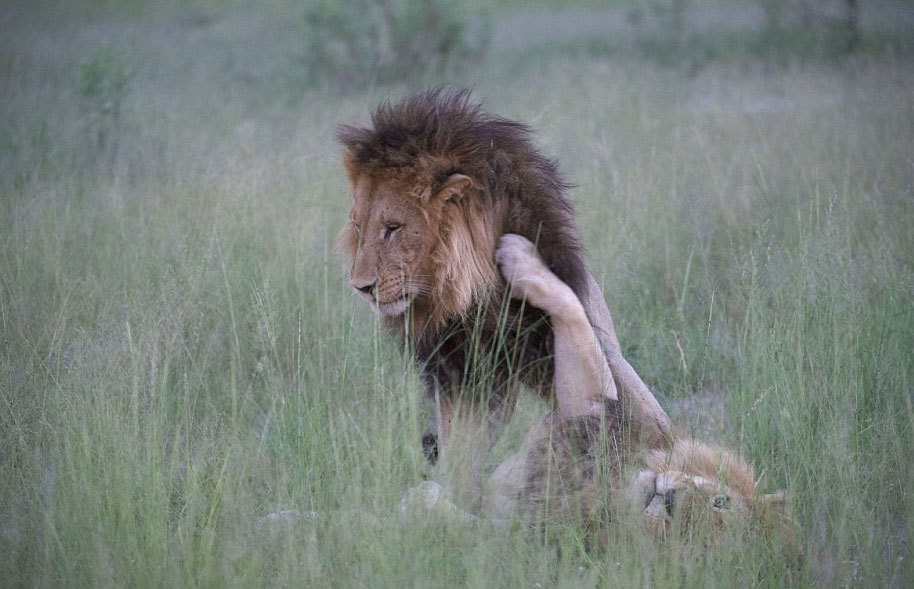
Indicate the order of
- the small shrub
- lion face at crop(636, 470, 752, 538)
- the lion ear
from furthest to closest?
the small shrub → the lion ear → lion face at crop(636, 470, 752, 538)

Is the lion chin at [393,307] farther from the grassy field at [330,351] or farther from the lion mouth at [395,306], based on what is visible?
the grassy field at [330,351]

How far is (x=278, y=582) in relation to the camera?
2766mm

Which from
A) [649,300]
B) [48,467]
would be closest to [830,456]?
[649,300]

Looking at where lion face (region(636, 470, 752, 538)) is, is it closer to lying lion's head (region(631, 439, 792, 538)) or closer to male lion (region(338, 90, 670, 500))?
lying lion's head (region(631, 439, 792, 538))

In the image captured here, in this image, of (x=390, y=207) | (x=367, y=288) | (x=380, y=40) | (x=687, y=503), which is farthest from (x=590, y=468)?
(x=380, y=40)

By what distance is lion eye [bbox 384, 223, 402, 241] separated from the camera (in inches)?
131

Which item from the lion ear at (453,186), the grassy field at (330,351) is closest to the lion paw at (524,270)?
the lion ear at (453,186)

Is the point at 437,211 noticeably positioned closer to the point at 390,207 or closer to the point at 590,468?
the point at 390,207

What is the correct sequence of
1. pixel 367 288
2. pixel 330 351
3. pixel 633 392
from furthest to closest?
pixel 330 351
pixel 633 392
pixel 367 288

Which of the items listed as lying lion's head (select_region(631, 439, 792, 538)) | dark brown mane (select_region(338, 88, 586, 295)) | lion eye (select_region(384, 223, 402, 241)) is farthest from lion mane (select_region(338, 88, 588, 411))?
lying lion's head (select_region(631, 439, 792, 538))

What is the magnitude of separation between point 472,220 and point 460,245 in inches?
3.9

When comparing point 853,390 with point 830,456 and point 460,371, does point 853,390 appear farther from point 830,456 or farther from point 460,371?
point 460,371

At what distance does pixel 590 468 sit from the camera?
321 centimetres

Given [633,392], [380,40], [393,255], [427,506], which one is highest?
[380,40]
